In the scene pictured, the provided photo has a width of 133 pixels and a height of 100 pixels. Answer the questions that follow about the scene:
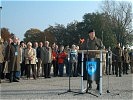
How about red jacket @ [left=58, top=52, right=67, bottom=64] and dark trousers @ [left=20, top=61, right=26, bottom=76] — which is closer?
dark trousers @ [left=20, top=61, right=26, bottom=76]

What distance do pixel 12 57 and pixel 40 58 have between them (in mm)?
3038

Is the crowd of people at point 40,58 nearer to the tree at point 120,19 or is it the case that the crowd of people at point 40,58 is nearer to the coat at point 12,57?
the coat at point 12,57

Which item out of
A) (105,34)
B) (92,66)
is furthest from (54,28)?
(92,66)

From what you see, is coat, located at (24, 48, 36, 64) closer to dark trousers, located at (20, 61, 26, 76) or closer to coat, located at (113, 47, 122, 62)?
dark trousers, located at (20, 61, 26, 76)

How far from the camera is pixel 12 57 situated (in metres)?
15.8

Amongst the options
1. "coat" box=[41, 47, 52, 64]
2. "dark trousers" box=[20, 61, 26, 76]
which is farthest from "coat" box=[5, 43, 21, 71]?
"coat" box=[41, 47, 52, 64]

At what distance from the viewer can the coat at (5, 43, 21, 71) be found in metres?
15.6

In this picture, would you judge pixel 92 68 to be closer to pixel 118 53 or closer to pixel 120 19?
pixel 118 53

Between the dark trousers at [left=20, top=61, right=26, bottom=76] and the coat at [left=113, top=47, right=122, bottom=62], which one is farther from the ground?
the coat at [left=113, top=47, right=122, bottom=62]

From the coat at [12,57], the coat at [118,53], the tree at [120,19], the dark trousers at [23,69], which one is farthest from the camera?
the tree at [120,19]

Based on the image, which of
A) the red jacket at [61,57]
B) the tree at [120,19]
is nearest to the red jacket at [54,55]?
the red jacket at [61,57]

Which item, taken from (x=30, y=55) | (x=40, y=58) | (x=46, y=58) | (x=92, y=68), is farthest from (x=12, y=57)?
(x=92, y=68)

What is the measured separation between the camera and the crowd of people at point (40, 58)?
1459 centimetres

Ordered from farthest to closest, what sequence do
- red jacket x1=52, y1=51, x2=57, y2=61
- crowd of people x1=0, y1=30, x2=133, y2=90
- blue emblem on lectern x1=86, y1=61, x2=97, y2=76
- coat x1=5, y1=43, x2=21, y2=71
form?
red jacket x1=52, y1=51, x2=57, y2=61
coat x1=5, y1=43, x2=21, y2=71
crowd of people x1=0, y1=30, x2=133, y2=90
blue emblem on lectern x1=86, y1=61, x2=97, y2=76
